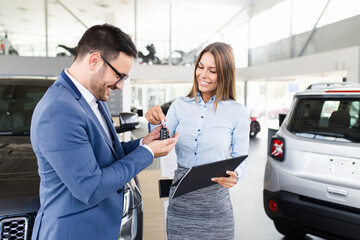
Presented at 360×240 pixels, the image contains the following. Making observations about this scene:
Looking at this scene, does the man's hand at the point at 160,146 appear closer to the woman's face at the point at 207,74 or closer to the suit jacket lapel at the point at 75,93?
the suit jacket lapel at the point at 75,93

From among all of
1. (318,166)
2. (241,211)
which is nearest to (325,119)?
(318,166)

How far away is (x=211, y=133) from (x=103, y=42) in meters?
0.72

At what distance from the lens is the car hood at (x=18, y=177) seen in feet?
4.41

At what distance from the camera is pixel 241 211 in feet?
11.8

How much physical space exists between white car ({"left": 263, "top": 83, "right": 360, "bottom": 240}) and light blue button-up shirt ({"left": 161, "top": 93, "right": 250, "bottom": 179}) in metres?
1.04

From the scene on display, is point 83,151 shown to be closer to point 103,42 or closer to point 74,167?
point 74,167

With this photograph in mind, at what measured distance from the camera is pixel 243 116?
1528mm

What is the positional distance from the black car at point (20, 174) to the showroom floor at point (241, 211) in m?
1.01

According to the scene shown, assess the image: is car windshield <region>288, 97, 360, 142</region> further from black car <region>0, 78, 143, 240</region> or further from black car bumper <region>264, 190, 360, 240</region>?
black car <region>0, 78, 143, 240</region>

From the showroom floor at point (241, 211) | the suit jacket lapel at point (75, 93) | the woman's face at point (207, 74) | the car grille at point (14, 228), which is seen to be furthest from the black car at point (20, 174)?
the showroom floor at point (241, 211)

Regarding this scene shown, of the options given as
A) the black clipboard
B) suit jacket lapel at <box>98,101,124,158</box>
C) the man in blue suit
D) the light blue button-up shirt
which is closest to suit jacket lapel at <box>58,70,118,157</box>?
the man in blue suit

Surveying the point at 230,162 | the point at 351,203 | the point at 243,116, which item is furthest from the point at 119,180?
the point at 351,203

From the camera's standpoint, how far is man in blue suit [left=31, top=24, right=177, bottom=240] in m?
0.91

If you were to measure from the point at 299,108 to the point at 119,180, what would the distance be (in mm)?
2097
